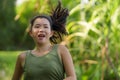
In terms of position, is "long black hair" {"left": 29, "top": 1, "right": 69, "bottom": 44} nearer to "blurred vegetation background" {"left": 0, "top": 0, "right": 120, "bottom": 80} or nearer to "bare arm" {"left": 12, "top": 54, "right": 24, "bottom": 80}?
"bare arm" {"left": 12, "top": 54, "right": 24, "bottom": 80}

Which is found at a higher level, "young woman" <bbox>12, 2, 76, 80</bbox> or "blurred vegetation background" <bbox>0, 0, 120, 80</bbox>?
"blurred vegetation background" <bbox>0, 0, 120, 80</bbox>

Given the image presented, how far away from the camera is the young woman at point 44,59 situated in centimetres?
317

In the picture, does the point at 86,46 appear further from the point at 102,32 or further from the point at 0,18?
the point at 0,18

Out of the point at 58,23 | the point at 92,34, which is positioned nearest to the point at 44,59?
the point at 58,23

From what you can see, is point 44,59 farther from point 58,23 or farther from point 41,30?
point 58,23

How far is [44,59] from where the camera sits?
3189 millimetres

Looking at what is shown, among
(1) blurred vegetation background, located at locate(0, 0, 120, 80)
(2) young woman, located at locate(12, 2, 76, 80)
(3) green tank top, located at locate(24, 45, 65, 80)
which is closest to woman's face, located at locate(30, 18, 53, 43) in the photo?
(2) young woman, located at locate(12, 2, 76, 80)

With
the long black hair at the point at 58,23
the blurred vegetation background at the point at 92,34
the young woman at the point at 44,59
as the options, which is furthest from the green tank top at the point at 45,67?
the blurred vegetation background at the point at 92,34

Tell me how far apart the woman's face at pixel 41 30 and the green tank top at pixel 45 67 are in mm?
103

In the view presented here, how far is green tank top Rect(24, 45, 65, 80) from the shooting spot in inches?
125

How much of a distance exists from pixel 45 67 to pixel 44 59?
5cm

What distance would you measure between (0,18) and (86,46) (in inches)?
911

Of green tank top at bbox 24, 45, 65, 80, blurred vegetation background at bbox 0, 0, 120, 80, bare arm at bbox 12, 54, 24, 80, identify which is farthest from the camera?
blurred vegetation background at bbox 0, 0, 120, 80

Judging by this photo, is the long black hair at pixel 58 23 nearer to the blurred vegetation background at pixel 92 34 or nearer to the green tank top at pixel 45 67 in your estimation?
the green tank top at pixel 45 67
